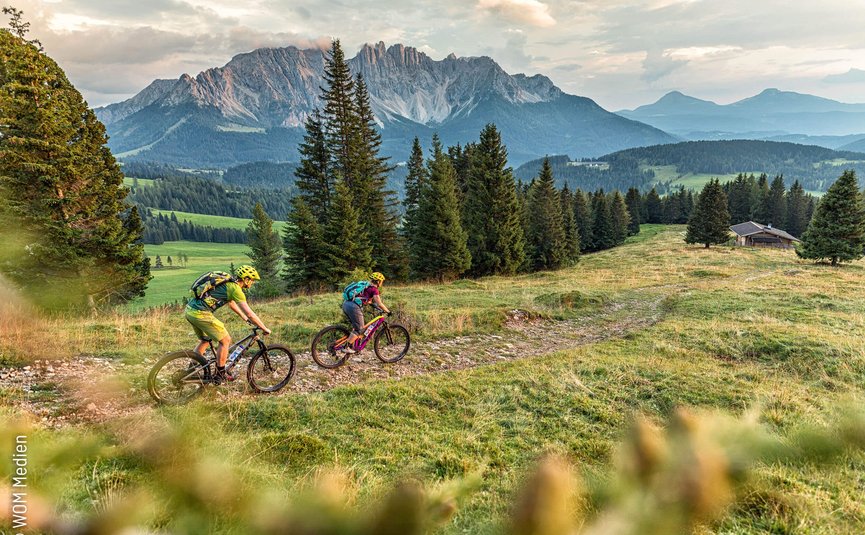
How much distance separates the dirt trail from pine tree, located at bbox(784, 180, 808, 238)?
8984 centimetres

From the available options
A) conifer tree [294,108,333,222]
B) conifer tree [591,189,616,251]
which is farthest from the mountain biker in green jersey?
conifer tree [591,189,616,251]

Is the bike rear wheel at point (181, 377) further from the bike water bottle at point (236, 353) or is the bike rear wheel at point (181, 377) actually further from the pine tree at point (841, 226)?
the pine tree at point (841, 226)

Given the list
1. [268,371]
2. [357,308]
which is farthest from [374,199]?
[268,371]

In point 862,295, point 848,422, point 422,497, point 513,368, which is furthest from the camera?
point 862,295

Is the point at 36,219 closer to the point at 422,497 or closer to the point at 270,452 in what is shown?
the point at 270,452

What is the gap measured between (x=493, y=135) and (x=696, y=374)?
30.0 metres

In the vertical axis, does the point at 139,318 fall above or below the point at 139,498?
below

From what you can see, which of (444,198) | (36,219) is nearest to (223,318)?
(36,219)

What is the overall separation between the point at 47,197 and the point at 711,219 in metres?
68.7

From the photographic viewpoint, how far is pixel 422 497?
0.63 meters

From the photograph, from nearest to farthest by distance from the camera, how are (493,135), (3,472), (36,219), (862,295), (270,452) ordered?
(3,472)
(270,452)
(36,219)
(862,295)
(493,135)

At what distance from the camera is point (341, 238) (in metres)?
28.1

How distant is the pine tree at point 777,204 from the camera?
80.1 metres

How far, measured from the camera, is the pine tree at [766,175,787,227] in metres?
80.1
